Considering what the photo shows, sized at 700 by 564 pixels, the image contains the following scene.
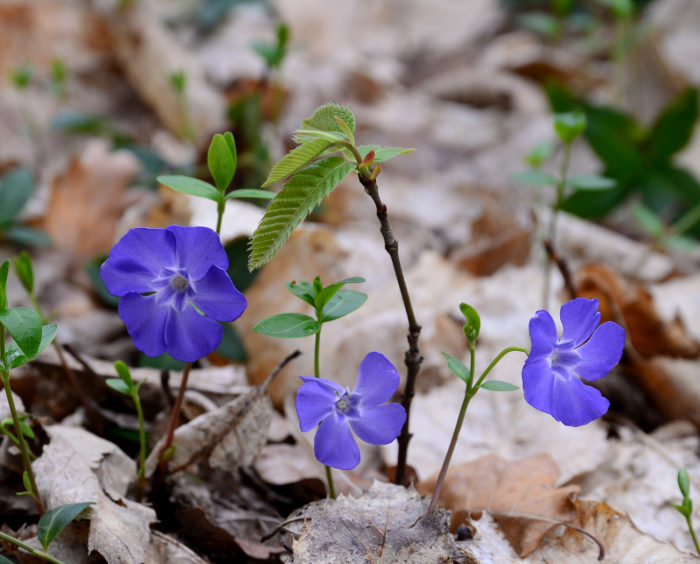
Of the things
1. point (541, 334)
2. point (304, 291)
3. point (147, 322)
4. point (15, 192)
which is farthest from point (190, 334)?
point (15, 192)

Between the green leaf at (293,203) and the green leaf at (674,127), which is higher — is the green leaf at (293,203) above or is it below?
above

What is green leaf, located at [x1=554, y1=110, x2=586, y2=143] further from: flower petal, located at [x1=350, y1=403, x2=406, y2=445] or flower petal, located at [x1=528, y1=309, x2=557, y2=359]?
flower petal, located at [x1=350, y1=403, x2=406, y2=445]

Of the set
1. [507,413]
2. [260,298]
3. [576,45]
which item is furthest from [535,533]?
[576,45]

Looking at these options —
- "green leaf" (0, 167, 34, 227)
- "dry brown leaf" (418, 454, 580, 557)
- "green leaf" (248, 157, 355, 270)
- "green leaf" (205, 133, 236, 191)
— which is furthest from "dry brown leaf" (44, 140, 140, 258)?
"green leaf" (248, 157, 355, 270)

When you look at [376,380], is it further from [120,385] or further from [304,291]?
[120,385]

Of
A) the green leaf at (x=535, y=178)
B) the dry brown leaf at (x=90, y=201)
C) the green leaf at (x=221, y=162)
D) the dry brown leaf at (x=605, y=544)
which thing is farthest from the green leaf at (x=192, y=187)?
the dry brown leaf at (x=90, y=201)

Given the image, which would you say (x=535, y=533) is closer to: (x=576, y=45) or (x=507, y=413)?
(x=507, y=413)

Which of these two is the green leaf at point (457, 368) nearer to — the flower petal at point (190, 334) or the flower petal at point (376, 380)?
the flower petal at point (376, 380)
